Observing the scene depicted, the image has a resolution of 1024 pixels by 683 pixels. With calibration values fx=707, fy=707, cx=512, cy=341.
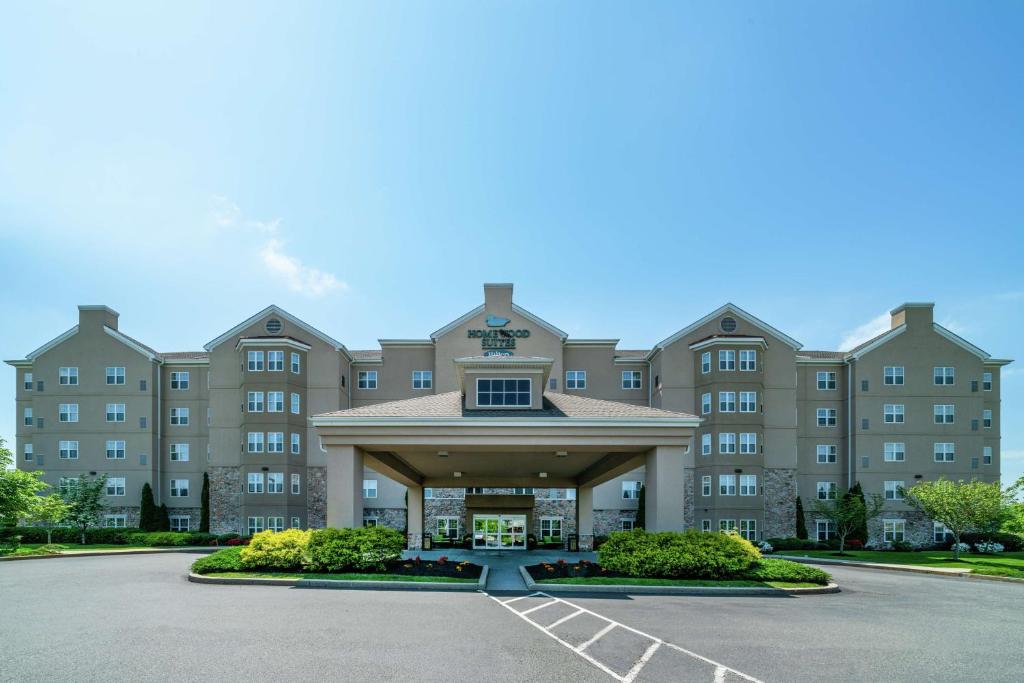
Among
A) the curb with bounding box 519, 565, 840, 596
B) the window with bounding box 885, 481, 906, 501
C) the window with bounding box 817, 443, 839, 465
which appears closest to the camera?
the curb with bounding box 519, 565, 840, 596

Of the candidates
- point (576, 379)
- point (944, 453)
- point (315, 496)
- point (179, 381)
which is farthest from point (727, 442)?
point (179, 381)

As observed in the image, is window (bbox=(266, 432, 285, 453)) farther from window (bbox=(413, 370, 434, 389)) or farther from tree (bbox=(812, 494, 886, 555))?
tree (bbox=(812, 494, 886, 555))

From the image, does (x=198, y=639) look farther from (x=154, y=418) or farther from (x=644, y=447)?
(x=154, y=418)

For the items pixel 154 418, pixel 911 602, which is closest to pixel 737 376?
pixel 911 602

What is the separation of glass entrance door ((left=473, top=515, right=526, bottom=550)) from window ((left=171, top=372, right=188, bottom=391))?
973 inches

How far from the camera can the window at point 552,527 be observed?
1837 inches

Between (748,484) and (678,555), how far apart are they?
25.7 metres

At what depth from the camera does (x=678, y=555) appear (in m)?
20.5

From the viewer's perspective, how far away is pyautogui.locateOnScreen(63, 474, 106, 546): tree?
44.2 metres

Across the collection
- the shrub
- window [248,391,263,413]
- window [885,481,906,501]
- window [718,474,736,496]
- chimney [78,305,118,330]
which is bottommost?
window [885,481,906,501]

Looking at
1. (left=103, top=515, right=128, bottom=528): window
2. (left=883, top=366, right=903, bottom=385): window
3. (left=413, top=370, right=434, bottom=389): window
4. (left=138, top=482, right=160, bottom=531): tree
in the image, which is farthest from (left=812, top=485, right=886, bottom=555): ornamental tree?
Result: (left=103, top=515, right=128, bottom=528): window

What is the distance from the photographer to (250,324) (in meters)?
47.8

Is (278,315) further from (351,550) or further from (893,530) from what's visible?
(893,530)

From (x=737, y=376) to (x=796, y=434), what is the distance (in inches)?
261
